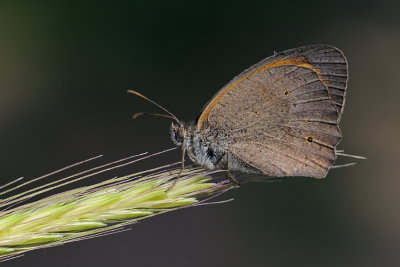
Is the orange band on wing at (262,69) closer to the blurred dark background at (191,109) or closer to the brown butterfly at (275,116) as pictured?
the brown butterfly at (275,116)

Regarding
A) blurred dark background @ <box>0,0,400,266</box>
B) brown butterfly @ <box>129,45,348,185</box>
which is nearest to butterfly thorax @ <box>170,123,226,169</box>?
brown butterfly @ <box>129,45,348,185</box>

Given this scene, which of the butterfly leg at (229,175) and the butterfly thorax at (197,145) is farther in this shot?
the butterfly thorax at (197,145)

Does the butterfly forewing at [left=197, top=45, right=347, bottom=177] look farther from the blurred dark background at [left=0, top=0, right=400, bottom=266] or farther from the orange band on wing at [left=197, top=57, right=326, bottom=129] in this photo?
the blurred dark background at [left=0, top=0, right=400, bottom=266]

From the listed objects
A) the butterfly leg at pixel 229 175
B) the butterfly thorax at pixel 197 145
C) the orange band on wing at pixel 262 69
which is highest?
the orange band on wing at pixel 262 69

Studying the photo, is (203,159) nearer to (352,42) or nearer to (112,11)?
(112,11)

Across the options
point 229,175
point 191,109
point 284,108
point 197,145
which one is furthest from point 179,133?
point 191,109

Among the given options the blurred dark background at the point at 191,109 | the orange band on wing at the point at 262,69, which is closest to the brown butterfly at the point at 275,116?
the orange band on wing at the point at 262,69

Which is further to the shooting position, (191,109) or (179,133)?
(191,109)

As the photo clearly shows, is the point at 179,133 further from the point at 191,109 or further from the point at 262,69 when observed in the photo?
the point at 191,109
